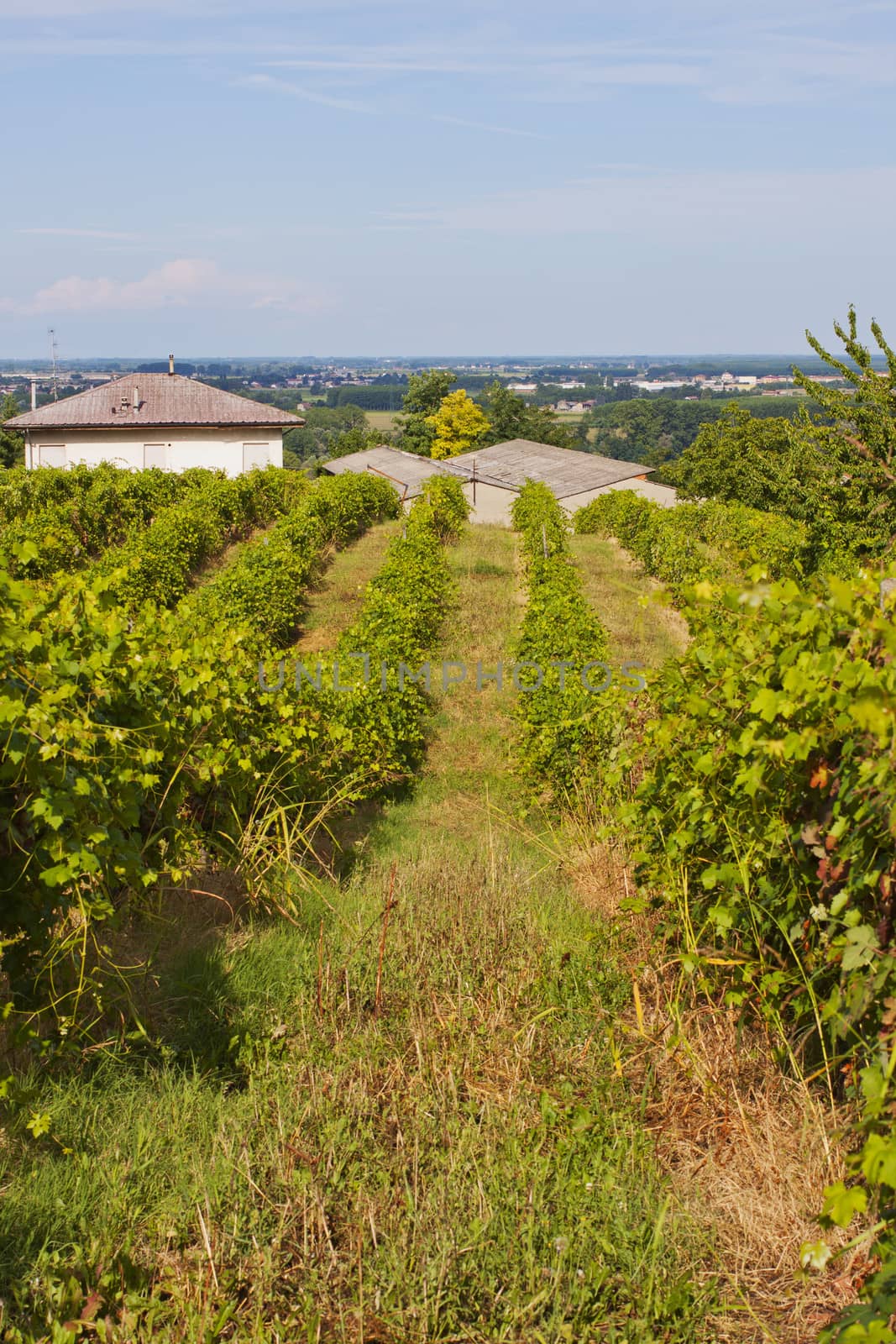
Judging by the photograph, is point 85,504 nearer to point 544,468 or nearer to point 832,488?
point 832,488

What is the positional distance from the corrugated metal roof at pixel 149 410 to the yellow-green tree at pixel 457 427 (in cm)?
3025

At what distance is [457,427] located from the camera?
64625mm

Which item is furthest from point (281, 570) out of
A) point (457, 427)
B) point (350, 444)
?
point (350, 444)

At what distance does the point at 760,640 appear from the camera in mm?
3414

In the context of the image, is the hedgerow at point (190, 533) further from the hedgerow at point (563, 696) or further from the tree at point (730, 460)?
the tree at point (730, 460)

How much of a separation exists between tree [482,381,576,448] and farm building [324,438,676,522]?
29137 millimetres

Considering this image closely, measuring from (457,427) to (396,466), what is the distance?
28.0 meters

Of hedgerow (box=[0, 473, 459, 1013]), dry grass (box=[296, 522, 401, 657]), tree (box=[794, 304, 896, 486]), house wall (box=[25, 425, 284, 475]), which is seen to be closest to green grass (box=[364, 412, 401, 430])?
house wall (box=[25, 425, 284, 475])

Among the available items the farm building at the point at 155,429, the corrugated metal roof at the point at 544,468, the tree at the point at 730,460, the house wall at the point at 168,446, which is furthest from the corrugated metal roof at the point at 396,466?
the tree at the point at 730,460

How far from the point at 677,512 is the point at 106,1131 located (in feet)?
63.8

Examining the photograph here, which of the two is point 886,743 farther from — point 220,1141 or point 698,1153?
point 220,1141

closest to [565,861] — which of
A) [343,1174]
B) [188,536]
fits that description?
[343,1174]

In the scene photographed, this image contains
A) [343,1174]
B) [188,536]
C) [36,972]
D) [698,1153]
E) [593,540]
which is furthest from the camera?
[593,540]

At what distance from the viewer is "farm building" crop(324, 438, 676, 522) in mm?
35125
